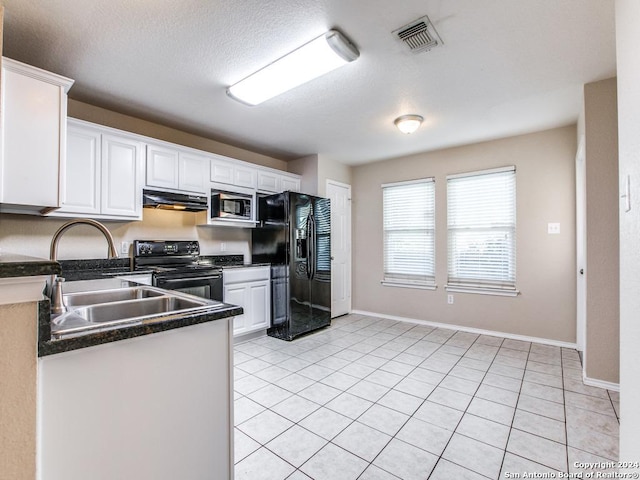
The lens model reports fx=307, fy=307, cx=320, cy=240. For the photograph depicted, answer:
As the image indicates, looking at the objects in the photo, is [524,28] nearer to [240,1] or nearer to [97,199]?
[240,1]

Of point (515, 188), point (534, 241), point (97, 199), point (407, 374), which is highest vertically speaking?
point (515, 188)

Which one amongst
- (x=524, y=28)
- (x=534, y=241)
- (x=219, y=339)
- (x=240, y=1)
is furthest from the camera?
(x=534, y=241)

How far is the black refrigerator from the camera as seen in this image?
3830 millimetres

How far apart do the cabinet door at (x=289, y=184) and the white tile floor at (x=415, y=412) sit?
2.21m

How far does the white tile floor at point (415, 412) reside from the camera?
169 cm

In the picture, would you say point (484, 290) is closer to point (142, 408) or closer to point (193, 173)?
point (193, 173)

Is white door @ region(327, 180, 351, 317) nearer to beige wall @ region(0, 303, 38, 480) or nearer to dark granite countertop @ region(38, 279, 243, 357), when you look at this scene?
dark granite countertop @ region(38, 279, 243, 357)

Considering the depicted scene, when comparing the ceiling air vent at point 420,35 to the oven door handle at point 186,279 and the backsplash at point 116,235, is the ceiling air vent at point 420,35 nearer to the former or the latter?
the oven door handle at point 186,279

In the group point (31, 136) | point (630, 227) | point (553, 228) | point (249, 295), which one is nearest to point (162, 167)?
point (31, 136)

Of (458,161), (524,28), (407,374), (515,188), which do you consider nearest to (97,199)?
(407,374)

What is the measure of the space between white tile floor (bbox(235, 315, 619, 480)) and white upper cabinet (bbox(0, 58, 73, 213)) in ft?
6.97

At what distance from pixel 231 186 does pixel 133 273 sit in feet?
5.13

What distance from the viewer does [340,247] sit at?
16.5ft

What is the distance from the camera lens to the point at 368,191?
516 cm
